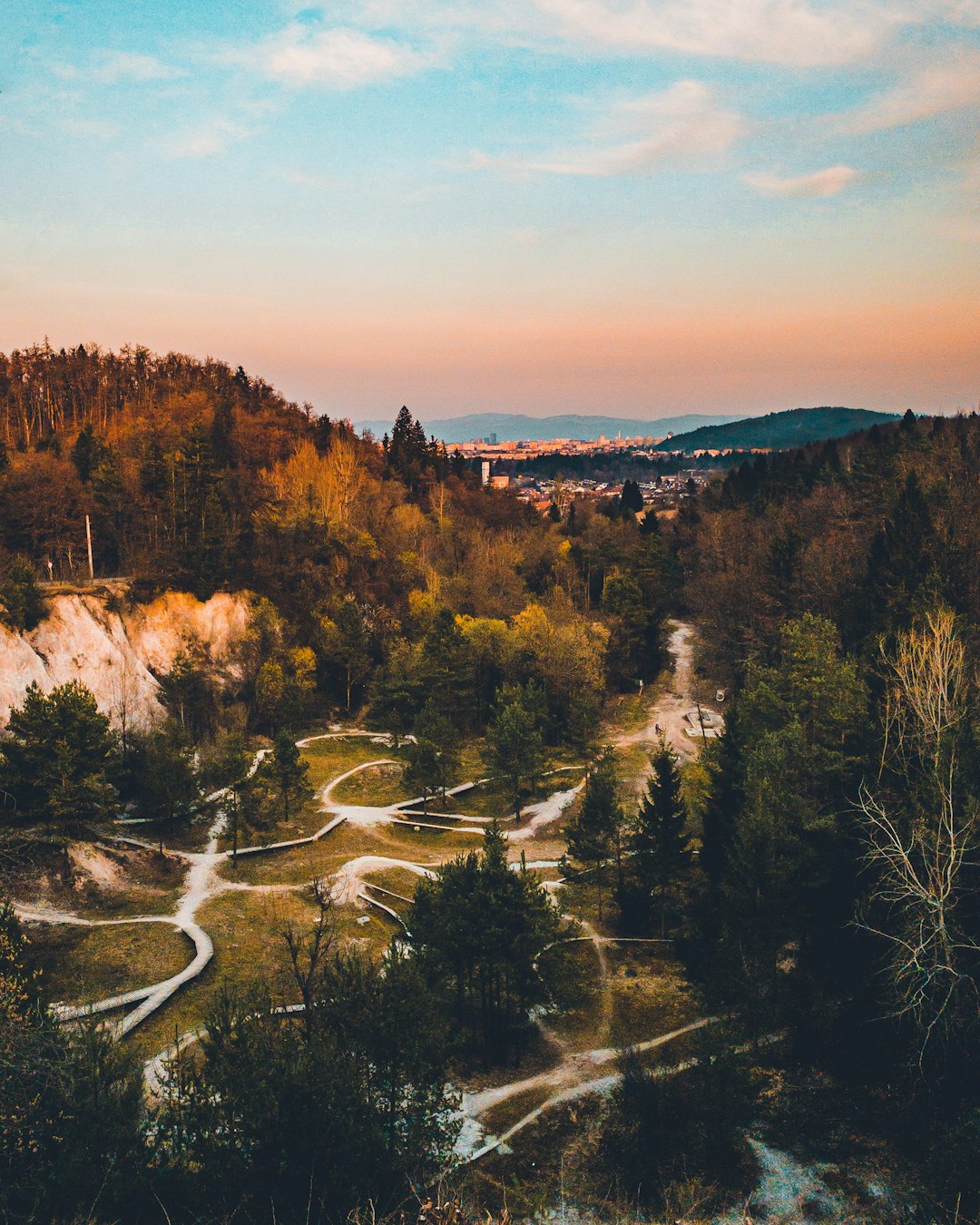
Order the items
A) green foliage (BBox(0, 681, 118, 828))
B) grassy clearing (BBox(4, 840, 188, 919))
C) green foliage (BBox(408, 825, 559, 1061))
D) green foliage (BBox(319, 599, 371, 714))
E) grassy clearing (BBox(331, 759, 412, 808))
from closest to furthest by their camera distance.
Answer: green foliage (BBox(408, 825, 559, 1061)) → grassy clearing (BBox(4, 840, 188, 919)) → green foliage (BBox(0, 681, 118, 828)) → grassy clearing (BBox(331, 759, 412, 808)) → green foliage (BBox(319, 599, 371, 714))

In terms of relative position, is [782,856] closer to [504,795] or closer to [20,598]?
[504,795]

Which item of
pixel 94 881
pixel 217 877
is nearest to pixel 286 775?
pixel 217 877

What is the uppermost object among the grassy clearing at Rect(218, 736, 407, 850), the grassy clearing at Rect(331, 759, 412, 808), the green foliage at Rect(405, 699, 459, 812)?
the green foliage at Rect(405, 699, 459, 812)

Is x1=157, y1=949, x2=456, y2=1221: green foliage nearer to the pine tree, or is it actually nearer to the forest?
the forest

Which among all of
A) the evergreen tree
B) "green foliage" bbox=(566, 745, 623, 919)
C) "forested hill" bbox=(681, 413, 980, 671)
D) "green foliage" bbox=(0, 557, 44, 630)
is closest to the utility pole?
"green foliage" bbox=(0, 557, 44, 630)

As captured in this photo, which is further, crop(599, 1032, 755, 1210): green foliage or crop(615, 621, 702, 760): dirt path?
crop(615, 621, 702, 760): dirt path

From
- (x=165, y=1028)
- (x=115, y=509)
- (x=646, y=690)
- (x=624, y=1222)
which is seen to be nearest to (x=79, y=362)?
(x=115, y=509)
